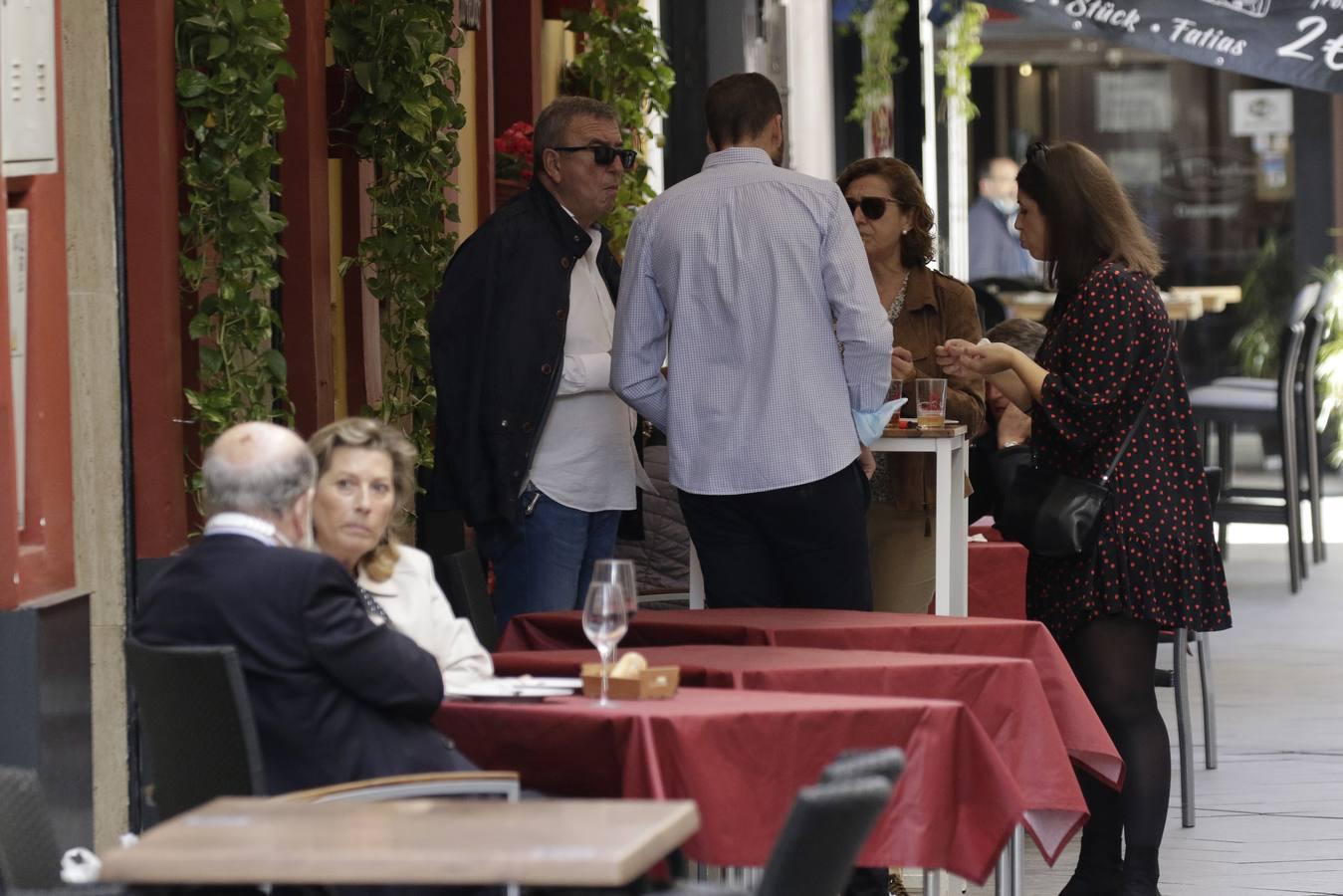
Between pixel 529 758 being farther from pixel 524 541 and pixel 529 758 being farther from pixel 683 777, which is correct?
pixel 524 541

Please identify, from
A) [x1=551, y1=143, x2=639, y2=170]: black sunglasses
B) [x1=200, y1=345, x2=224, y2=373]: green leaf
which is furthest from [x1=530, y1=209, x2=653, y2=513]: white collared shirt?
[x1=200, y1=345, x2=224, y2=373]: green leaf

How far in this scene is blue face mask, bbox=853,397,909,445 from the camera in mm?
5133

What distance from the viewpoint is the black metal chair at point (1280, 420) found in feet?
36.2

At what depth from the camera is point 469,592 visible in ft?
16.3

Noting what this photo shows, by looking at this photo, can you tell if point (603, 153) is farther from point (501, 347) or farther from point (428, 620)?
point (428, 620)

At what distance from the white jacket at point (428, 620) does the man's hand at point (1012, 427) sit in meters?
2.75

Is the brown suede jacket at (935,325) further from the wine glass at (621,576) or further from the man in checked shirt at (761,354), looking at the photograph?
the wine glass at (621,576)

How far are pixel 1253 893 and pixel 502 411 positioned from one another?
209 cm

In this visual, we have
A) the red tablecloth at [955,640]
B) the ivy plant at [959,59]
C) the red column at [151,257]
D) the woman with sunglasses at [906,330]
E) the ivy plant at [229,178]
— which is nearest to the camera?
the red tablecloth at [955,640]

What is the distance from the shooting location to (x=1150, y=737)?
5047mm

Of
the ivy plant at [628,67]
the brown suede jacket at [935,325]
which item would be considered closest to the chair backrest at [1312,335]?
the ivy plant at [628,67]

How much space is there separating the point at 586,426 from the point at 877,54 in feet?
23.1

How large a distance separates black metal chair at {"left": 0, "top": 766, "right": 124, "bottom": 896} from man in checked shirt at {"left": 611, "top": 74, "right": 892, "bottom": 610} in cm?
209

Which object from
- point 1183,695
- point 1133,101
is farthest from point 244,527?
point 1133,101
